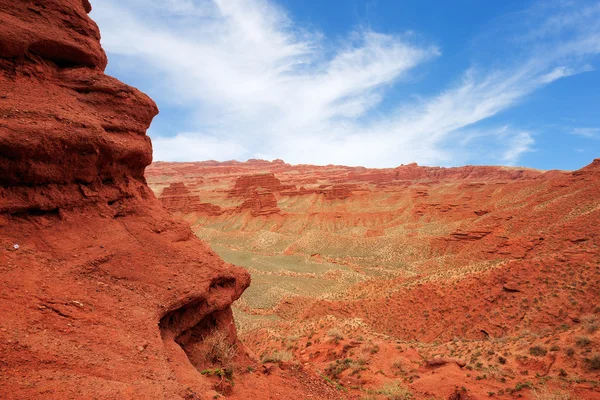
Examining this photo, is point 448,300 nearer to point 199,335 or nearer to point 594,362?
point 594,362

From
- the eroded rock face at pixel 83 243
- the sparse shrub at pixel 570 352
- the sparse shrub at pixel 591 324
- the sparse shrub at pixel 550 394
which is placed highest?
the eroded rock face at pixel 83 243

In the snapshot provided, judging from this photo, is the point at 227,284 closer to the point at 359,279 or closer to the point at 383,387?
the point at 383,387

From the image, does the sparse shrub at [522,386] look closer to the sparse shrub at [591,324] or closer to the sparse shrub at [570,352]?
the sparse shrub at [570,352]

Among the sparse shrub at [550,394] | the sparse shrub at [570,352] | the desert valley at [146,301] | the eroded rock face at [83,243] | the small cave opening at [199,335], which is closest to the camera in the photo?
the eroded rock face at [83,243]

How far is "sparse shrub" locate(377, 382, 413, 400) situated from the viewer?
1010 cm

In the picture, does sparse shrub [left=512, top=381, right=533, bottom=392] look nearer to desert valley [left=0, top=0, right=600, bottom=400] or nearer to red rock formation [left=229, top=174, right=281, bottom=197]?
desert valley [left=0, top=0, right=600, bottom=400]

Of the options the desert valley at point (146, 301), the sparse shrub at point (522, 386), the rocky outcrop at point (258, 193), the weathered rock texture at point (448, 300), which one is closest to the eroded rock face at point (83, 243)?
the desert valley at point (146, 301)

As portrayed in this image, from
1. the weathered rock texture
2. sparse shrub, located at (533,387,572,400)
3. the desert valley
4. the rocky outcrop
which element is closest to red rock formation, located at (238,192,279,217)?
the rocky outcrop

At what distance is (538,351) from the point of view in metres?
12.2

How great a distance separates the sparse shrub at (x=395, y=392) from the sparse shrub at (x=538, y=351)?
5.58 metres

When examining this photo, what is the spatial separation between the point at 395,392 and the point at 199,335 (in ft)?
21.6

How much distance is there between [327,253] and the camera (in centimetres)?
4872

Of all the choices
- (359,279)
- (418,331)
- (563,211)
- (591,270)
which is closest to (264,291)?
(359,279)

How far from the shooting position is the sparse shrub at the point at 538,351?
39.7 ft
